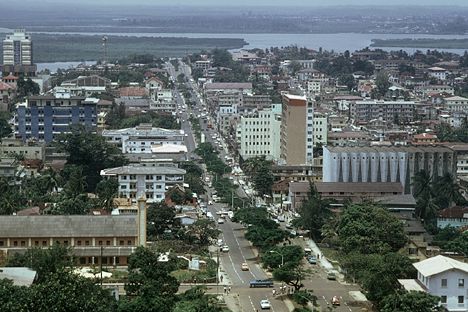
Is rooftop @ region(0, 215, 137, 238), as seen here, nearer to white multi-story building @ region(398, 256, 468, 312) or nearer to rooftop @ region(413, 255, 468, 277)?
Result: rooftop @ region(413, 255, 468, 277)

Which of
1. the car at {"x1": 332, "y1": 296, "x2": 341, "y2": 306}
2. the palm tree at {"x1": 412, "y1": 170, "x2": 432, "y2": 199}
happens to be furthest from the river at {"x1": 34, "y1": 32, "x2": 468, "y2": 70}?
the car at {"x1": 332, "y1": 296, "x2": 341, "y2": 306}

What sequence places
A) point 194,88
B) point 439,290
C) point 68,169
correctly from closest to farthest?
point 439,290, point 68,169, point 194,88

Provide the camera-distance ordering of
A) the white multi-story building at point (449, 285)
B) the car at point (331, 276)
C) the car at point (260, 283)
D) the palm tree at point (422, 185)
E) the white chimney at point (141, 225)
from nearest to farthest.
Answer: the white multi-story building at point (449, 285), the car at point (260, 283), the car at point (331, 276), the white chimney at point (141, 225), the palm tree at point (422, 185)

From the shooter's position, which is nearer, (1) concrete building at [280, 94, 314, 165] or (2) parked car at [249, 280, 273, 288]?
(2) parked car at [249, 280, 273, 288]

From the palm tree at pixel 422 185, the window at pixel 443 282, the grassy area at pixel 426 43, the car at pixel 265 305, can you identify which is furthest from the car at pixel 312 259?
the grassy area at pixel 426 43

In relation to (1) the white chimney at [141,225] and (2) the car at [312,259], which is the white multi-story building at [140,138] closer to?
(2) the car at [312,259]

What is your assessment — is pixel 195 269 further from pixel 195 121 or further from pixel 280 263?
pixel 195 121

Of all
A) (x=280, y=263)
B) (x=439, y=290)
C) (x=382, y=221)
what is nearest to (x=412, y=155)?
(x=382, y=221)
